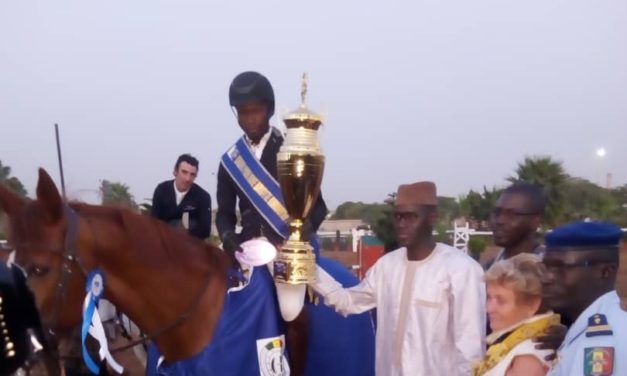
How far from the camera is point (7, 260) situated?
13.2ft

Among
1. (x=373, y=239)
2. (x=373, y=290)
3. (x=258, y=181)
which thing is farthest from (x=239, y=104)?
(x=373, y=239)

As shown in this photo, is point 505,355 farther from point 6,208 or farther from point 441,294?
point 6,208

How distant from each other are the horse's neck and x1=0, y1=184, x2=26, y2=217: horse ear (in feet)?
1.28

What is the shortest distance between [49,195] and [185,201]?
2.79 m

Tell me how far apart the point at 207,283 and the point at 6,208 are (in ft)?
3.76

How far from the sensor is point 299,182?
3.83m

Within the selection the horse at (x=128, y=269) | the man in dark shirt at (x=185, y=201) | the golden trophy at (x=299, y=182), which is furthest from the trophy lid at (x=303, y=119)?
the man in dark shirt at (x=185, y=201)

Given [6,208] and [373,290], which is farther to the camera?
[373,290]

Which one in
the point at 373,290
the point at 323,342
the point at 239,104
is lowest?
the point at 323,342

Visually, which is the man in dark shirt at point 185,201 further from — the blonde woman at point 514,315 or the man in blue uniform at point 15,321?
the blonde woman at point 514,315

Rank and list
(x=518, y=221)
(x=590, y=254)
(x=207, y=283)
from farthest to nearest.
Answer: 1. (x=518, y=221)
2. (x=207, y=283)
3. (x=590, y=254)

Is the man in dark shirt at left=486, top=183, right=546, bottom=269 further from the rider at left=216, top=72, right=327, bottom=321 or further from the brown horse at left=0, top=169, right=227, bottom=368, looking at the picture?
the brown horse at left=0, top=169, right=227, bottom=368

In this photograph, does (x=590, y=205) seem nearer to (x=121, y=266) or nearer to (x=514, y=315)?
(x=121, y=266)

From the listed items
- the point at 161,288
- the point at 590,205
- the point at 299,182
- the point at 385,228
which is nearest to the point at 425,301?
the point at 299,182
